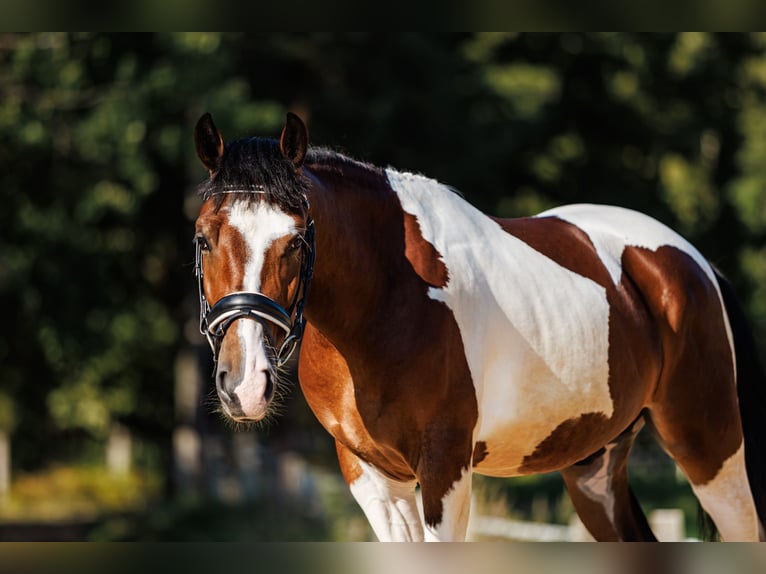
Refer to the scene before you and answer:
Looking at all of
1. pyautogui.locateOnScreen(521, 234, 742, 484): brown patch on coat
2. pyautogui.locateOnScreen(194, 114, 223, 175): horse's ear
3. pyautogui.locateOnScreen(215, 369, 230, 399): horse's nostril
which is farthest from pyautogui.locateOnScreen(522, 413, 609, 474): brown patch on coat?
pyautogui.locateOnScreen(194, 114, 223, 175): horse's ear

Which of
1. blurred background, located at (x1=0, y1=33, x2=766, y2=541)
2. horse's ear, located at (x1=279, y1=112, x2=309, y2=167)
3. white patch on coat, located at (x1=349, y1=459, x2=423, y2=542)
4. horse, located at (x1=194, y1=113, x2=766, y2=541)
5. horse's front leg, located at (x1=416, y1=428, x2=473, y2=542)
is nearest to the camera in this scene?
horse, located at (x1=194, y1=113, x2=766, y2=541)

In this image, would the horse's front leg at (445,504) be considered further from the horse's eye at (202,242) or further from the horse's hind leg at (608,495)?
the horse's hind leg at (608,495)

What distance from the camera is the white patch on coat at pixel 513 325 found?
3.66m

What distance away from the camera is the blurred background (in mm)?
13711

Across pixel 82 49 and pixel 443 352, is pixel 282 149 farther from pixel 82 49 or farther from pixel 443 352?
pixel 82 49

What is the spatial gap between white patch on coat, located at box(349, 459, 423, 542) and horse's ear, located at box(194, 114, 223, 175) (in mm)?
1219

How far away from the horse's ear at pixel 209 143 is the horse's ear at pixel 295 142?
0.64ft

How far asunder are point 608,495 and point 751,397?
28.5 inches


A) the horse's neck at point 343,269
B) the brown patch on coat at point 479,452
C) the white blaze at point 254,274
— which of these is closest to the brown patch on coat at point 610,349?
the brown patch on coat at point 479,452

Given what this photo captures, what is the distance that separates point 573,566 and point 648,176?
16.6 m

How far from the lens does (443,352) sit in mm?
3486

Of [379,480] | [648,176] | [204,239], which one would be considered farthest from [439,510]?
[648,176]

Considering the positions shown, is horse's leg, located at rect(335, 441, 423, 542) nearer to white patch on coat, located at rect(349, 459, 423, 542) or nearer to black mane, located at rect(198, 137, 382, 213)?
white patch on coat, located at rect(349, 459, 423, 542)

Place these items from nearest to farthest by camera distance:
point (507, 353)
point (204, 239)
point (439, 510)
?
1. point (204, 239)
2. point (439, 510)
3. point (507, 353)
